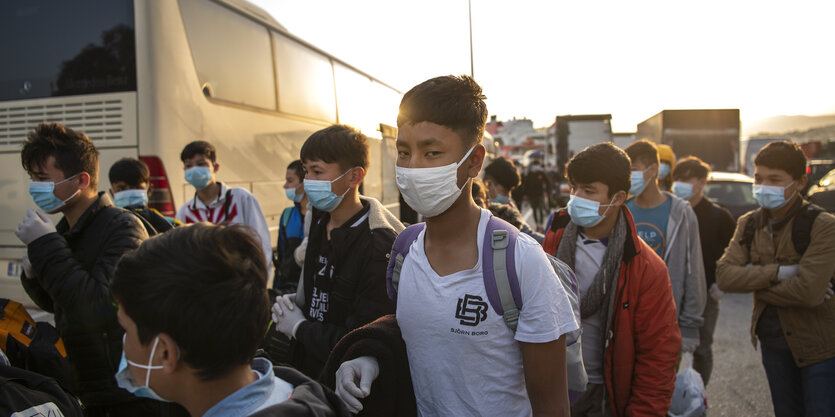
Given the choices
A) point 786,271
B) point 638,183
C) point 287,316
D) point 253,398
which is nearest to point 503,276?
point 253,398

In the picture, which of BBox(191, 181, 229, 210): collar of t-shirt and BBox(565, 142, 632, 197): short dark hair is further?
BBox(191, 181, 229, 210): collar of t-shirt

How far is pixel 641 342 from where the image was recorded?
2381 millimetres

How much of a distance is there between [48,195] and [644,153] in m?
4.00

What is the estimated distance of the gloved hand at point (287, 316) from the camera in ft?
7.45

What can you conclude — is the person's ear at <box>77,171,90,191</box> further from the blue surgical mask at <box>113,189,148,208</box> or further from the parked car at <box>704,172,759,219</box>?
the parked car at <box>704,172,759,219</box>

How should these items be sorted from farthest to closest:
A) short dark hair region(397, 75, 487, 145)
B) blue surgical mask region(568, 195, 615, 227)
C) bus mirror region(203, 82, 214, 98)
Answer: bus mirror region(203, 82, 214, 98)
blue surgical mask region(568, 195, 615, 227)
short dark hair region(397, 75, 487, 145)

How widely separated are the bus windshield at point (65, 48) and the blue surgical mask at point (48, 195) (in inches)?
112

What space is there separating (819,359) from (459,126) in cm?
274

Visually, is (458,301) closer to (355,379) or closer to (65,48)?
(355,379)

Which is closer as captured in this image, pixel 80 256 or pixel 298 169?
pixel 80 256

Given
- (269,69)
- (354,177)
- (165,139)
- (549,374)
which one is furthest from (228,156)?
(549,374)

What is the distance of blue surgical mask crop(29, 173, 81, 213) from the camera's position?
8.98ft

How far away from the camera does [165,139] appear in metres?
5.29

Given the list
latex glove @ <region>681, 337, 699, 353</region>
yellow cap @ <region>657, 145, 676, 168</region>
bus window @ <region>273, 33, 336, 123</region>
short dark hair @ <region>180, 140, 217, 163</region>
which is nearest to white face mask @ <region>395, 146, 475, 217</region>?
latex glove @ <region>681, 337, 699, 353</region>
